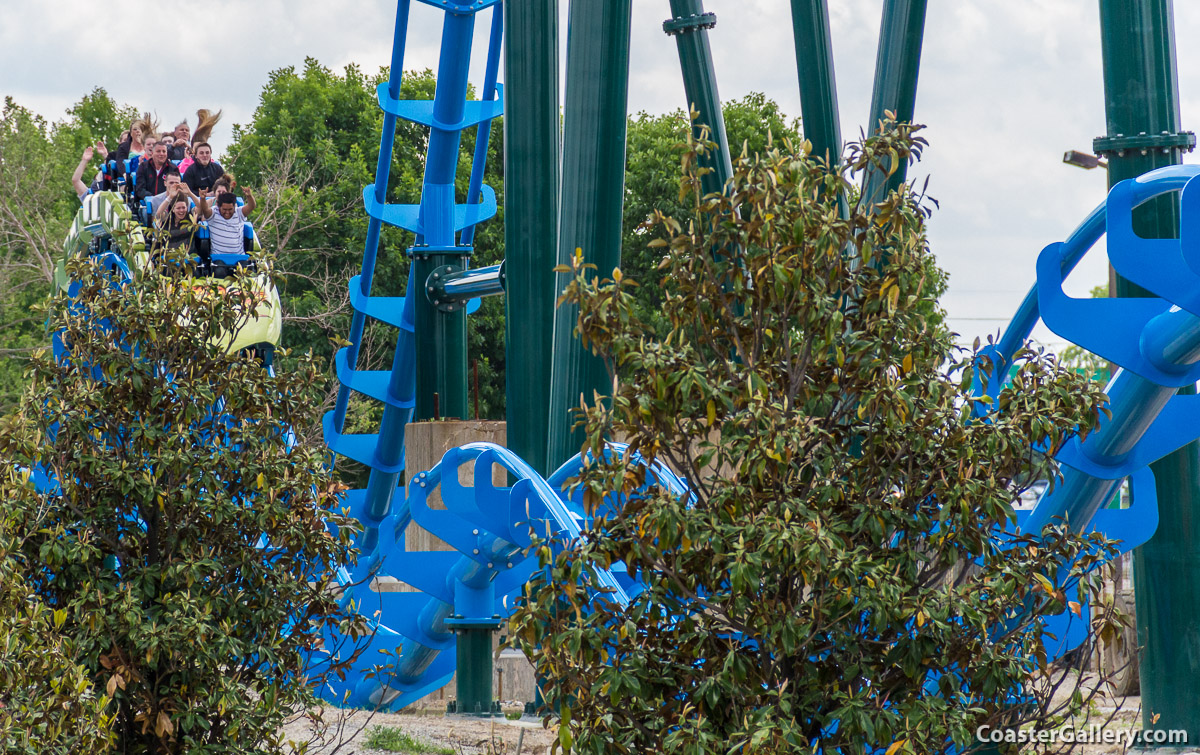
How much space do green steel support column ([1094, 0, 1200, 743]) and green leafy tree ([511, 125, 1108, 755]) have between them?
11.1 ft

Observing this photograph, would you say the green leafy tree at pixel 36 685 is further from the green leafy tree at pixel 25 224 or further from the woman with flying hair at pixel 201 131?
the green leafy tree at pixel 25 224

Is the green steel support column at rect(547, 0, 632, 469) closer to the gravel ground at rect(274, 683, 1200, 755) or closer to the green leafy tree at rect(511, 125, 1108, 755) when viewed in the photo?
the gravel ground at rect(274, 683, 1200, 755)

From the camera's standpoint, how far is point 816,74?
10.0m

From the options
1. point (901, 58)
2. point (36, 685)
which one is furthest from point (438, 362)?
point (36, 685)

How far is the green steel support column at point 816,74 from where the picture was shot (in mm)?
9969

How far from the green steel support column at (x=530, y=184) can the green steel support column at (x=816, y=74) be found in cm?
254

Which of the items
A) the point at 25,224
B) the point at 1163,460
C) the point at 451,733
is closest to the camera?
the point at 1163,460


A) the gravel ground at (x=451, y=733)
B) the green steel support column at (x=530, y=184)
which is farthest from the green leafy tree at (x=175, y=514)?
the green steel support column at (x=530, y=184)

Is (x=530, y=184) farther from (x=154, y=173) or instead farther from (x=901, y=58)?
(x=154, y=173)

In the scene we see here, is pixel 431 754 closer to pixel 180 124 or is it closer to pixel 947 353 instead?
pixel 947 353

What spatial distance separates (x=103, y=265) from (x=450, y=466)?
248 cm

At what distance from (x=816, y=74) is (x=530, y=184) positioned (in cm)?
302

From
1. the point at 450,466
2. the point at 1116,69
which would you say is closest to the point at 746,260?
the point at 1116,69

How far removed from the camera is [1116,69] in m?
6.54
